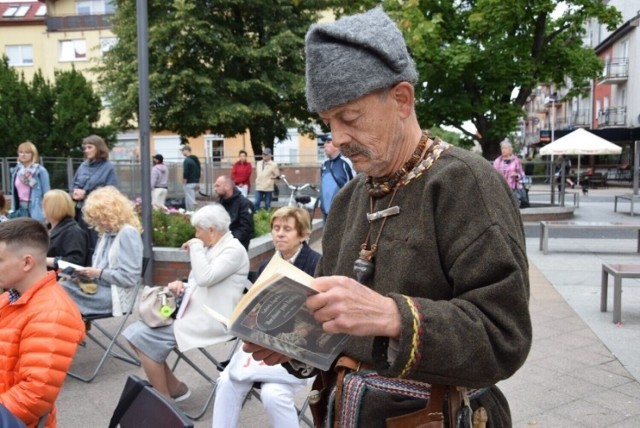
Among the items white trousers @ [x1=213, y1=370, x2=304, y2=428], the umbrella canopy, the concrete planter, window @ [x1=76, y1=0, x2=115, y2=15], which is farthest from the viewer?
window @ [x1=76, y1=0, x2=115, y2=15]

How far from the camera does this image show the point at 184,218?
950cm

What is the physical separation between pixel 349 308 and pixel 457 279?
0.96 feet

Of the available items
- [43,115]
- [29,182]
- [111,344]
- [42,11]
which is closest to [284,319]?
[111,344]

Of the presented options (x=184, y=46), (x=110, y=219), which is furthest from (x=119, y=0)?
(x=110, y=219)

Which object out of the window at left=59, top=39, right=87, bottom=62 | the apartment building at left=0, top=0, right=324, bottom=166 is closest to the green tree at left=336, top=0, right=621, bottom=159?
the apartment building at left=0, top=0, right=324, bottom=166

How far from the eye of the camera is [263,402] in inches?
142

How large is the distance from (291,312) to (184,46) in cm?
2346

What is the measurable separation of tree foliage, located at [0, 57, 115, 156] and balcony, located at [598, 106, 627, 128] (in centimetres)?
3414

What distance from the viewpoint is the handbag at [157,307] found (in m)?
4.45

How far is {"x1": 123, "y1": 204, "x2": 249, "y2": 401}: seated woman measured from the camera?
435 cm

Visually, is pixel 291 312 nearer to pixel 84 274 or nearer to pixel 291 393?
pixel 291 393

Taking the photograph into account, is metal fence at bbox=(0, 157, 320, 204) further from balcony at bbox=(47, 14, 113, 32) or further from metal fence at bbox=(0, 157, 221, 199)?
balcony at bbox=(47, 14, 113, 32)

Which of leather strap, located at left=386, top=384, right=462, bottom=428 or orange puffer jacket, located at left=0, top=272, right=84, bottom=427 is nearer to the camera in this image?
leather strap, located at left=386, top=384, right=462, bottom=428

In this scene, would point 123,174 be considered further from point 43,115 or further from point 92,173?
point 43,115
